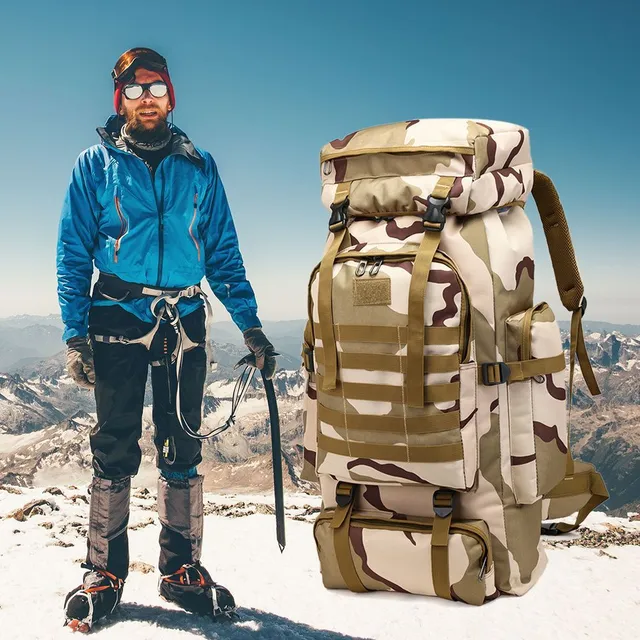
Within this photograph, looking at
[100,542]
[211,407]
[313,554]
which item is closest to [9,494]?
[100,542]

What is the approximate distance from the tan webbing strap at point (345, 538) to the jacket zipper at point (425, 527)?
1.3 inches

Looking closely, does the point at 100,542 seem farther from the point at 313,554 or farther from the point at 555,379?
the point at 555,379

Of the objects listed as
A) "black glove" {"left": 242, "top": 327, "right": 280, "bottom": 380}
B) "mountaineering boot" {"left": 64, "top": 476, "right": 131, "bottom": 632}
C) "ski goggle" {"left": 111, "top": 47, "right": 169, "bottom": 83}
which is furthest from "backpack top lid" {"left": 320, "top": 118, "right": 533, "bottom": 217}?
"mountaineering boot" {"left": 64, "top": 476, "right": 131, "bottom": 632}

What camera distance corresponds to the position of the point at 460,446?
7.79ft

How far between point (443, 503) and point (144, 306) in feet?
5.05

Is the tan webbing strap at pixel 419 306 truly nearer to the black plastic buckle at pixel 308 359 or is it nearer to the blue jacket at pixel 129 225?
the black plastic buckle at pixel 308 359

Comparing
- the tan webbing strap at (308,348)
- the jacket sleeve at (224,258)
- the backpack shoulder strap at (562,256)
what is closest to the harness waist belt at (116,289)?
the jacket sleeve at (224,258)

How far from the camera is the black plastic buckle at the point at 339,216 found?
255cm

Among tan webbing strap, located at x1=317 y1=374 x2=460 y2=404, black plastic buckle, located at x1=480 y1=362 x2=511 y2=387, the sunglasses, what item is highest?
the sunglasses

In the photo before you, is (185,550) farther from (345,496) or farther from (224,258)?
(224,258)

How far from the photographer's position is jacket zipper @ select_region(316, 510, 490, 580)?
95.1 inches

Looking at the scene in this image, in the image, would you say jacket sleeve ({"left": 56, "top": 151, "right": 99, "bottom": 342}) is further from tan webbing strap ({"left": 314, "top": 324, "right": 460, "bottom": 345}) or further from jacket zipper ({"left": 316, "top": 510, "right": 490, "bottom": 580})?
jacket zipper ({"left": 316, "top": 510, "right": 490, "bottom": 580})

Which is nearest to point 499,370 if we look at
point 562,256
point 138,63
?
point 562,256

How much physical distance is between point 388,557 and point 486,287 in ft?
3.07
